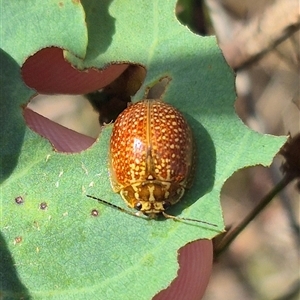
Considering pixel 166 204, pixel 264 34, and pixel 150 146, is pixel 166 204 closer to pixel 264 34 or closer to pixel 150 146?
pixel 150 146

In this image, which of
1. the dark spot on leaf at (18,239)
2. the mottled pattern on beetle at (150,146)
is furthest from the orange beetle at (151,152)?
the dark spot on leaf at (18,239)

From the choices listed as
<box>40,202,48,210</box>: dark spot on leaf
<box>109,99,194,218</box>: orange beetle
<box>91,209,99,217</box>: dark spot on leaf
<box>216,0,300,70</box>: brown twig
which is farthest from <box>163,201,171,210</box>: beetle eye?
<box>216,0,300,70</box>: brown twig

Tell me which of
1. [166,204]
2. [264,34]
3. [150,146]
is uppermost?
[264,34]

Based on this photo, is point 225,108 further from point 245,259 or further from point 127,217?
point 245,259

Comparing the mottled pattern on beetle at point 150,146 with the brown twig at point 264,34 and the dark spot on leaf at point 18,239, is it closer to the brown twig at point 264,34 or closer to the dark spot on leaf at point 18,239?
the dark spot on leaf at point 18,239

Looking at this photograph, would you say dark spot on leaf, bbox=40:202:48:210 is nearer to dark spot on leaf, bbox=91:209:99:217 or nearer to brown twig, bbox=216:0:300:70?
dark spot on leaf, bbox=91:209:99:217

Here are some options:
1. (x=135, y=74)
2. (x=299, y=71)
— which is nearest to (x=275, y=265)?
(x=299, y=71)

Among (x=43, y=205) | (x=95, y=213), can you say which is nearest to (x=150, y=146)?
(x=95, y=213)
